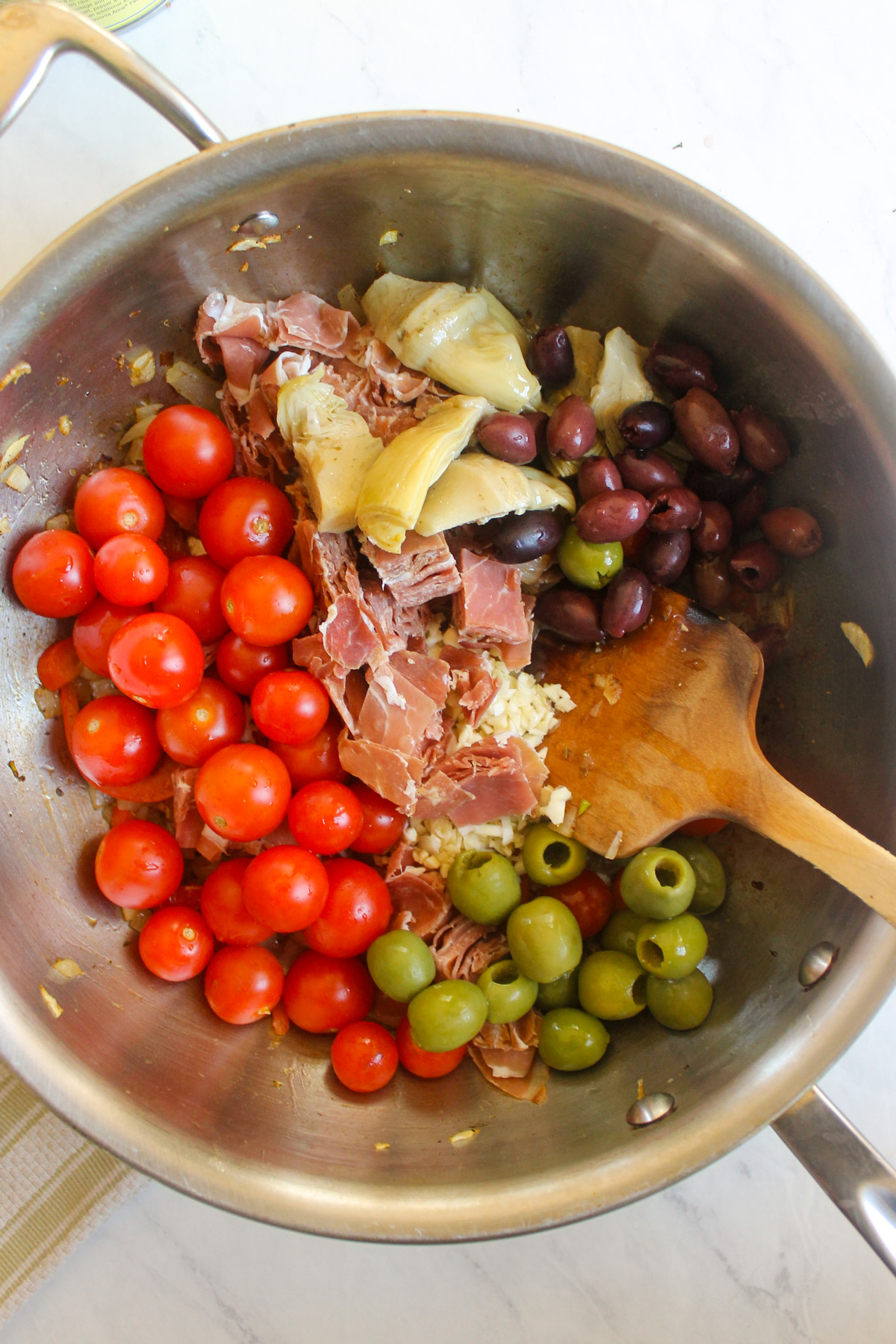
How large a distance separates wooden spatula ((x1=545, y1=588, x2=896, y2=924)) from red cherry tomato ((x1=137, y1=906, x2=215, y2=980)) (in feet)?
2.11

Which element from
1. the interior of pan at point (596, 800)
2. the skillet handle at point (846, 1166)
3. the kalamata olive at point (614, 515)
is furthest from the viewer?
the kalamata olive at point (614, 515)

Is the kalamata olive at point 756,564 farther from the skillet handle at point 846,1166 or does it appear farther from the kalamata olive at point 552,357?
the skillet handle at point 846,1166

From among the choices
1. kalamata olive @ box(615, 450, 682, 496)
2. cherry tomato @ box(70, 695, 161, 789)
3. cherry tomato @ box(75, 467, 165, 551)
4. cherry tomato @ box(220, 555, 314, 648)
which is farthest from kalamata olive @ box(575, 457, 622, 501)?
cherry tomato @ box(70, 695, 161, 789)

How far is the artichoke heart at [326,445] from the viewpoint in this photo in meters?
1.31

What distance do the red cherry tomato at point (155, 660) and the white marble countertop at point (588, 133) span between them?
2.51 ft

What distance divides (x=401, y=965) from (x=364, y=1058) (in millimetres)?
166

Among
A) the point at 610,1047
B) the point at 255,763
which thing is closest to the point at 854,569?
the point at 610,1047

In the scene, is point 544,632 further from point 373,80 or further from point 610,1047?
point 373,80

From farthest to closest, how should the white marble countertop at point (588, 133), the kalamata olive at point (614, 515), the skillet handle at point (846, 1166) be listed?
the white marble countertop at point (588, 133), the kalamata olive at point (614, 515), the skillet handle at point (846, 1166)

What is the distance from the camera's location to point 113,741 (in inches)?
53.1

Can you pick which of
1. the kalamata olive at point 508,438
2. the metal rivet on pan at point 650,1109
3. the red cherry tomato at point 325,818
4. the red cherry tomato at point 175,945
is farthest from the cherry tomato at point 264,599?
the metal rivet on pan at point 650,1109

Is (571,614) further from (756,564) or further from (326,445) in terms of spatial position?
(326,445)

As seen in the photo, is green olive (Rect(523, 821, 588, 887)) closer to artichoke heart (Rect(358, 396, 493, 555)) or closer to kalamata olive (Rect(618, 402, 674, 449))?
artichoke heart (Rect(358, 396, 493, 555))

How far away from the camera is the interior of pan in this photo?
1175mm
